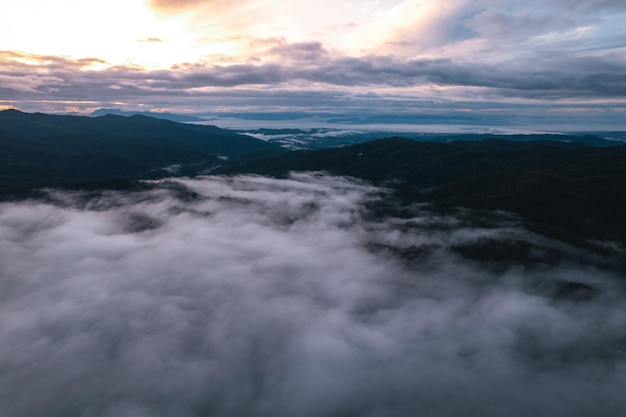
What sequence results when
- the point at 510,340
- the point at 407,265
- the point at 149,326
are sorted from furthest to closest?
1. the point at 407,265
2. the point at 149,326
3. the point at 510,340

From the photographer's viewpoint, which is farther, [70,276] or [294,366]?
[70,276]

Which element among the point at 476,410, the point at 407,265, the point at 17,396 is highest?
the point at 407,265

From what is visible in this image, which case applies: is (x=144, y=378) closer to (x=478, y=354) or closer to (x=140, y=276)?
(x=140, y=276)

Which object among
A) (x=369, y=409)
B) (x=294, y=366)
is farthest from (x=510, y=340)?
(x=294, y=366)

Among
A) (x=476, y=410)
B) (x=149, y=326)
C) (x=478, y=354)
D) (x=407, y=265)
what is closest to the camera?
(x=476, y=410)

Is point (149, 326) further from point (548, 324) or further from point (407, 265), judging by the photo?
point (548, 324)

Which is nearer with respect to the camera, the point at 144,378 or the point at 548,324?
the point at 144,378

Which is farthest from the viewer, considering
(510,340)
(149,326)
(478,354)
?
(149,326)

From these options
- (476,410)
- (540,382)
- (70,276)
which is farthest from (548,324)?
(70,276)

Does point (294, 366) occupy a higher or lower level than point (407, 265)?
lower

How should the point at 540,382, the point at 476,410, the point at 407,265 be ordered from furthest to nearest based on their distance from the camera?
the point at 407,265 → the point at 540,382 → the point at 476,410

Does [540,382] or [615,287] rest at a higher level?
[615,287]
